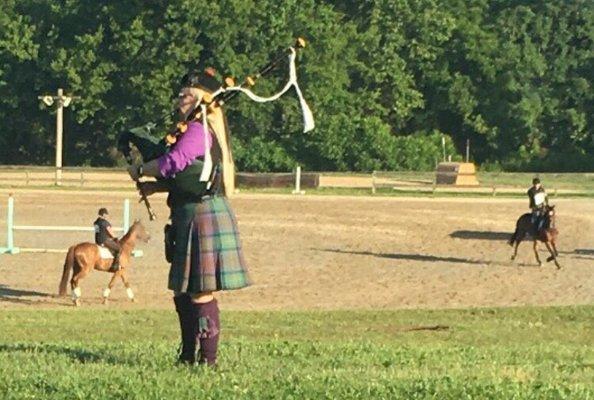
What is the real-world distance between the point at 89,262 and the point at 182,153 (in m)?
15.9

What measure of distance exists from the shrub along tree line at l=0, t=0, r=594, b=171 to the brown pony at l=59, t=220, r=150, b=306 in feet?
127

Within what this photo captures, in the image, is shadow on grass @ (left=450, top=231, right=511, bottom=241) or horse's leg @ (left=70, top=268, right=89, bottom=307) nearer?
horse's leg @ (left=70, top=268, right=89, bottom=307)

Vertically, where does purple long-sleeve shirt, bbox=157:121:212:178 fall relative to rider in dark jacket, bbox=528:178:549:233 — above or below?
above

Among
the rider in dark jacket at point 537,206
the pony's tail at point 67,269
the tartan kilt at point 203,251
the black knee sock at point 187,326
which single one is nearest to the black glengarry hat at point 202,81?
the tartan kilt at point 203,251

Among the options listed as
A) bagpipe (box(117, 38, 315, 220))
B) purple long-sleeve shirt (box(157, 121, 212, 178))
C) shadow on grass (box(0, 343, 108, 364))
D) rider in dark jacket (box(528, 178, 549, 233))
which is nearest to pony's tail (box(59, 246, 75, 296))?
rider in dark jacket (box(528, 178, 549, 233))

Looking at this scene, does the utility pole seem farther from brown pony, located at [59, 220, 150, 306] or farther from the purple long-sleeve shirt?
the purple long-sleeve shirt

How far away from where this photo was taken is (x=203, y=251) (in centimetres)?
848

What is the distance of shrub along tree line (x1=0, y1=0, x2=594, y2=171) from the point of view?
220 ft

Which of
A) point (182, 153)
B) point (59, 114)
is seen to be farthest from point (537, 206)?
point (59, 114)

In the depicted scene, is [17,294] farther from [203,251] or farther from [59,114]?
[59,114]

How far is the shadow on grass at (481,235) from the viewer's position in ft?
122

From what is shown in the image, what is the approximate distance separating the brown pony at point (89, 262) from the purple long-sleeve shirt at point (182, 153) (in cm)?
1528

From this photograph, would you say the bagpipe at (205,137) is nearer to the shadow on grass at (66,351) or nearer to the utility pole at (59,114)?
the shadow on grass at (66,351)

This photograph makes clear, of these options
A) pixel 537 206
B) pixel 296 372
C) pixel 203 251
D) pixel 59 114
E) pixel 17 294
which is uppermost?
pixel 59 114
